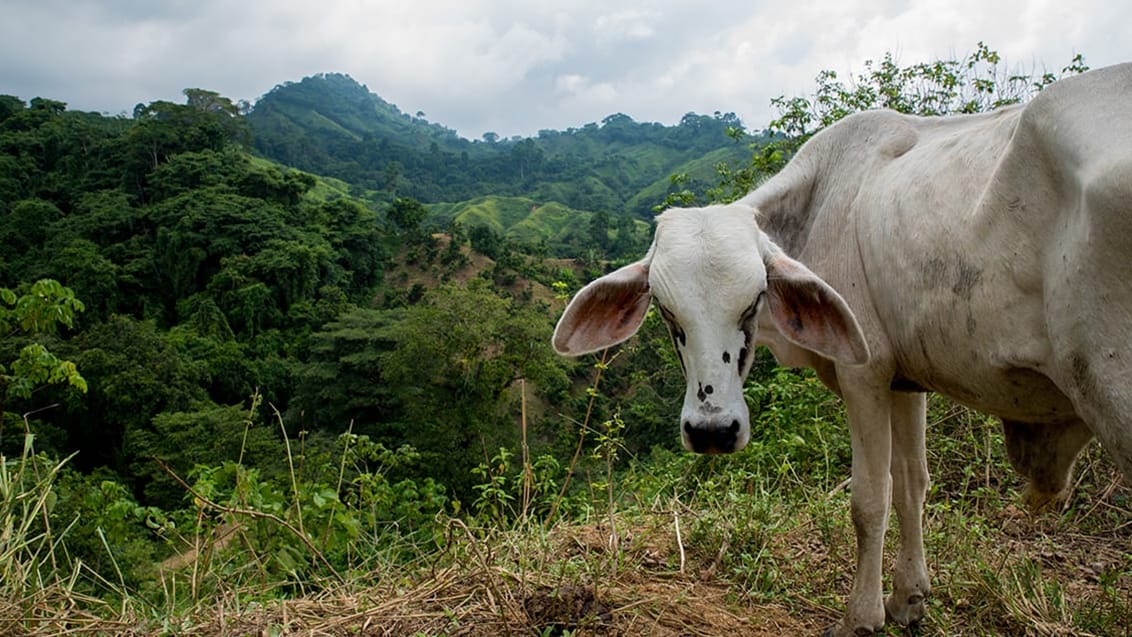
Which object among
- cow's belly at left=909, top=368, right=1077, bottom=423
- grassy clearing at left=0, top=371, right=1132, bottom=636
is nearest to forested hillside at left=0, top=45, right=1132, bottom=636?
grassy clearing at left=0, top=371, right=1132, bottom=636

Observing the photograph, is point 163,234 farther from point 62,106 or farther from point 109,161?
point 62,106

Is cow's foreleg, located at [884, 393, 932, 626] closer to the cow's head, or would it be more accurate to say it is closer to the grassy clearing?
the grassy clearing

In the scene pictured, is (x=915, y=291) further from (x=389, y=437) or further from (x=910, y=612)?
(x=389, y=437)

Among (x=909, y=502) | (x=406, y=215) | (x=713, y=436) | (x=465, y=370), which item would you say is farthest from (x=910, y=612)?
(x=406, y=215)

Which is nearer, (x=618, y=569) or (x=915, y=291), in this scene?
(x=915, y=291)

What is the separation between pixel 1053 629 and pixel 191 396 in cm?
3441

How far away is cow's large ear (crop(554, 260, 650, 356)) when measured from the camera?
2.47m

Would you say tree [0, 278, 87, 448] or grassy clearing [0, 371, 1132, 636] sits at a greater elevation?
tree [0, 278, 87, 448]

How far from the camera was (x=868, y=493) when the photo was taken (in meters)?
2.84

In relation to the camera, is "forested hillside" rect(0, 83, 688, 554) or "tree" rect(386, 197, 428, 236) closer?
"forested hillside" rect(0, 83, 688, 554)

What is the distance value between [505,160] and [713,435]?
12310 cm

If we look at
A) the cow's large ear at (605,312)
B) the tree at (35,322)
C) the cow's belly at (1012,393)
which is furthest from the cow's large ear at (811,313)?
A: the tree at (35,322)

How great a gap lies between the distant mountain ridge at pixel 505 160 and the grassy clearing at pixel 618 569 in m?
81.5

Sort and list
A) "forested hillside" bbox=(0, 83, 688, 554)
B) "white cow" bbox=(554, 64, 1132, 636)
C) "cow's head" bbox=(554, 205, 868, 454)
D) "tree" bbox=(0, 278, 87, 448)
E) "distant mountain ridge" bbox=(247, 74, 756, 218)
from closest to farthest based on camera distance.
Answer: "white cow" bbox=(554, 64, 1132, 636), "cow's head" bbox=(554, 205, 868, 454), "tree" bbox=(0, 278, 87, 448), "forested hillside" bbox=(0, 83, 688, 554), "distant mountain ridge" bbox=(247, 74, 756, 218)
